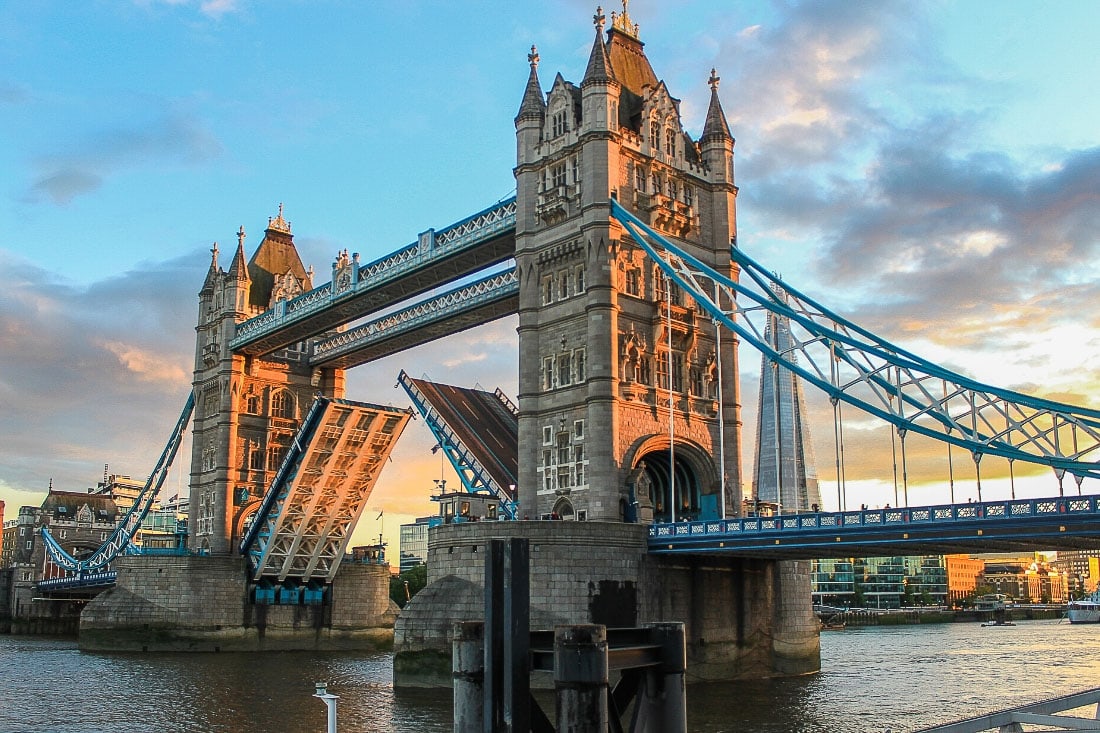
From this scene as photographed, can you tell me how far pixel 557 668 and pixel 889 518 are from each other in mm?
22474

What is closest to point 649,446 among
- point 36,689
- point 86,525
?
point 36,689

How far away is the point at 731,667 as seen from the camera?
42.8 metres

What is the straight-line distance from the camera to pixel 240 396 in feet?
237

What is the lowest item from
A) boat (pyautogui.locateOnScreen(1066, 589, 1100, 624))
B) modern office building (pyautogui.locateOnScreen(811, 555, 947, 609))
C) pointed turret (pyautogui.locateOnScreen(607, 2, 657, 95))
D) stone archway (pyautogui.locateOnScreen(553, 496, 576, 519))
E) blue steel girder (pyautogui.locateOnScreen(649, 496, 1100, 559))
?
boat (pyautogui.locateOnScreen(1066, 589, 1100, 624))

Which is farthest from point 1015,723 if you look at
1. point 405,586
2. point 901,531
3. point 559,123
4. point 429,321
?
point 405,586

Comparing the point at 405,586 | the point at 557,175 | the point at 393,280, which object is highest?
the point at 557,175

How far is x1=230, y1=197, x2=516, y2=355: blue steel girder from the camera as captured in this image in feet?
169

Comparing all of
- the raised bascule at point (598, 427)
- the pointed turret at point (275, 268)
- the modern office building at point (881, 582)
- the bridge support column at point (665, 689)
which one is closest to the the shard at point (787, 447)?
the modern office building at point (881, 582)

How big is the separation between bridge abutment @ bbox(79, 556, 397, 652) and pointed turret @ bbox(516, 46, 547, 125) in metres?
34.2

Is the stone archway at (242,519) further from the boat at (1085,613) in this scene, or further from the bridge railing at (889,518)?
the boat at (1085,613)

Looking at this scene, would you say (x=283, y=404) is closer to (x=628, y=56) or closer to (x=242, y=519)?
(x=242, y=519)

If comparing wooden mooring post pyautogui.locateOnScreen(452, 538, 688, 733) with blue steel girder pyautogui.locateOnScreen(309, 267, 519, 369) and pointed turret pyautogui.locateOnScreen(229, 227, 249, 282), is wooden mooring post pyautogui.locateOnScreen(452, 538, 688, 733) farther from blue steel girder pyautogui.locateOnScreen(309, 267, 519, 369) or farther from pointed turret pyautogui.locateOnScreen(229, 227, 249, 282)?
pointed turret pyautogui.locateOnScreen(229, 227, 249, 282)

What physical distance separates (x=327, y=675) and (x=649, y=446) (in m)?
17.8

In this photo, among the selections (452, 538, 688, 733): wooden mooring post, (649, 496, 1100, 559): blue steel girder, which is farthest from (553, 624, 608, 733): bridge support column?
(649, 496, 1100, 559): blue steel girder
